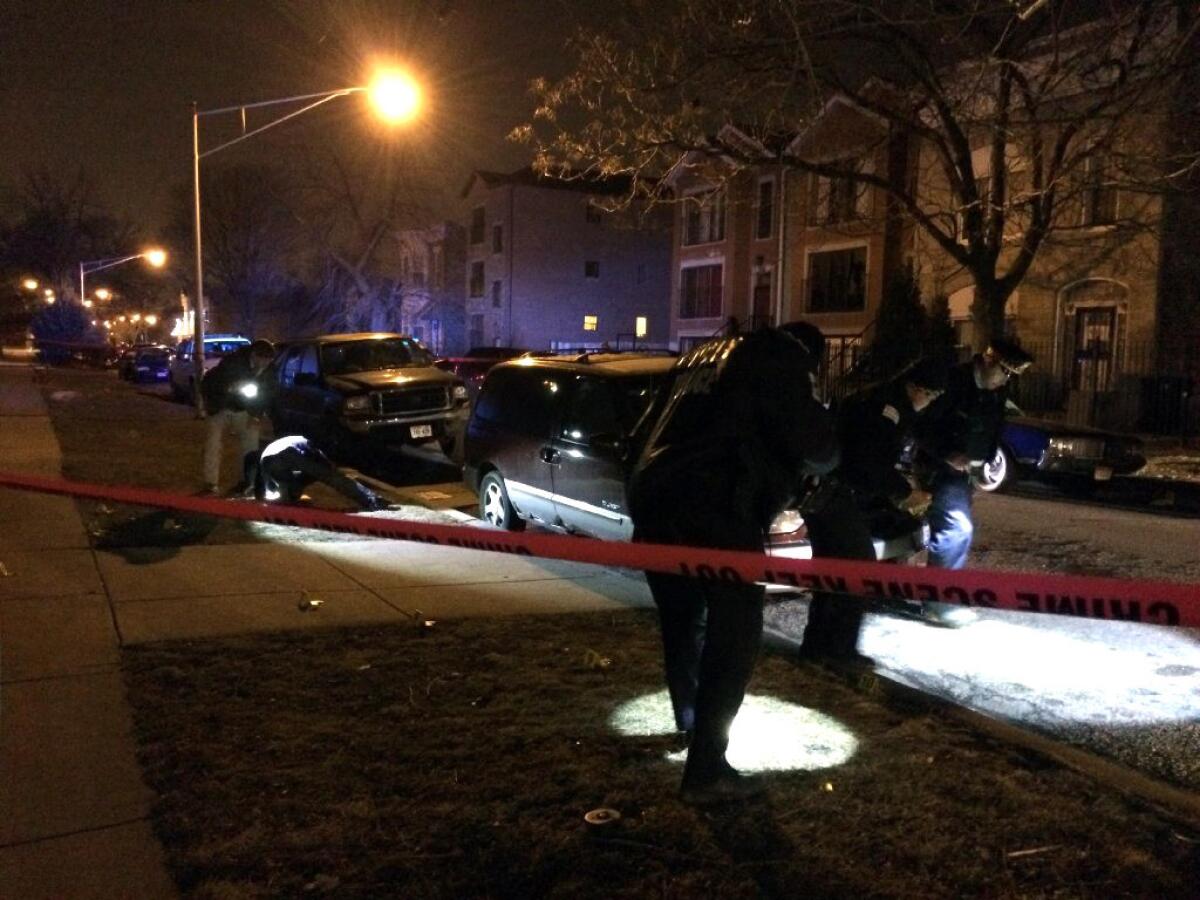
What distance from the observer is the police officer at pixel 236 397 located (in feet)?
34.0

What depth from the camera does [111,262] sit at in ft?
179

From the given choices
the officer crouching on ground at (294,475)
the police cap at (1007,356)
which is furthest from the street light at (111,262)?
the police cap at (1007,356)

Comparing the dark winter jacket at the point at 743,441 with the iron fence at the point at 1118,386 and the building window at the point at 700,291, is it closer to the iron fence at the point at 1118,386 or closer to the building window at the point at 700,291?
the iron fence at the point at 1118,386

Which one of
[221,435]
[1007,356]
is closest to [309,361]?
[221,435]

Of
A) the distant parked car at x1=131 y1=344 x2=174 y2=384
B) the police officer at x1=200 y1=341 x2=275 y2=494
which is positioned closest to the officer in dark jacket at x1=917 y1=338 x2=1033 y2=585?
the police officer at x1=200 y1=341 x2=275 y2=494

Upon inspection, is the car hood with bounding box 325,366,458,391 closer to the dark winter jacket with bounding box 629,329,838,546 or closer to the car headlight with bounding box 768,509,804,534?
the car headlight with bounding box 768,509,804,534

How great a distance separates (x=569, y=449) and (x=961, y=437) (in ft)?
9.61

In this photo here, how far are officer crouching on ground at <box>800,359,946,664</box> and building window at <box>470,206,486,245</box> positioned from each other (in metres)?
50.0

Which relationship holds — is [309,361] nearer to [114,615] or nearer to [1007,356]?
[114,615]

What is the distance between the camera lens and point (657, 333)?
5619 cm

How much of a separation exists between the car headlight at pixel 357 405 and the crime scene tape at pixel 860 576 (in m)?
9.58

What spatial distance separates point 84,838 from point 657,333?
53.4 m

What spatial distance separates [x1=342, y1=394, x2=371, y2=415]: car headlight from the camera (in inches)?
552

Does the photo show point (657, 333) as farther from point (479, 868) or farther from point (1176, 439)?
point (479, 868)
